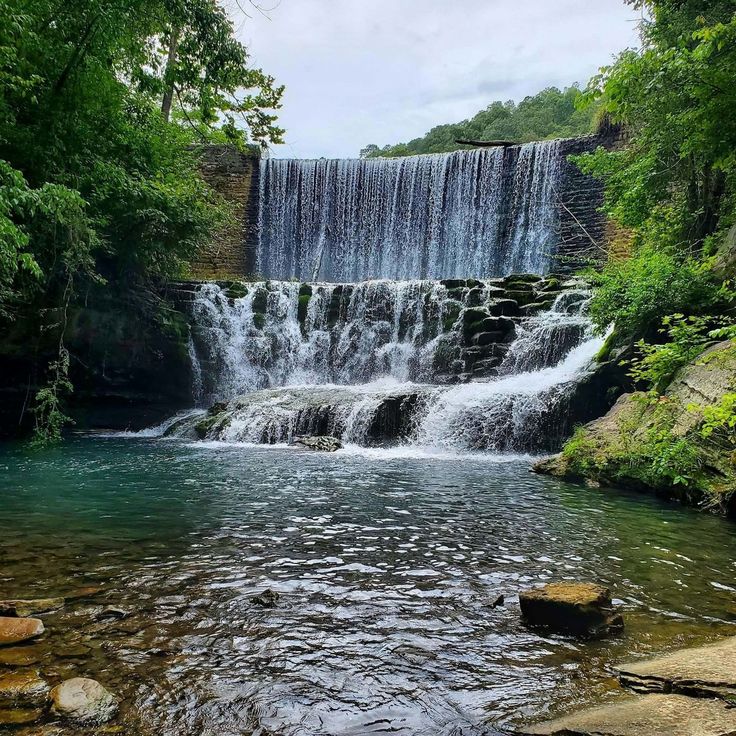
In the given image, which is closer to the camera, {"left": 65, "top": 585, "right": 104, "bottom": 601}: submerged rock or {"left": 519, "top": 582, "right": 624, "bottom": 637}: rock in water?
{"left": 519, "top": 582, "right": 624, "bottom": 637}: rock in water

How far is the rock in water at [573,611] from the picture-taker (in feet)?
11.5

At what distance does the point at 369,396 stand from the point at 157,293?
8596 millimetres

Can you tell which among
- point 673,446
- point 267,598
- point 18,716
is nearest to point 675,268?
point 673,446

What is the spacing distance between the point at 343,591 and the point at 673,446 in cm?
569

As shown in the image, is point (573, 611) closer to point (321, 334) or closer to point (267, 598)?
point (267, 598)

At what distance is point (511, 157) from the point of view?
25.0m

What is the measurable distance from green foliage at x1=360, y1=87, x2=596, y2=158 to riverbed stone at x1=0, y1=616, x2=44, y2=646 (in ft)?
143

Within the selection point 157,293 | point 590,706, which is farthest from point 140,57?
point 590,706

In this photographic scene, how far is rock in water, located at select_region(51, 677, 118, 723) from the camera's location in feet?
8.11

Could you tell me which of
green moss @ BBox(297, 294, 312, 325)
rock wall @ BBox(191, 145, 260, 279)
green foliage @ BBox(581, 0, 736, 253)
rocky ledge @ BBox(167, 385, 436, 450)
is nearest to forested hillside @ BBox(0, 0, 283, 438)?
rocky ledge @ BBox(167, 385, 436, 450)

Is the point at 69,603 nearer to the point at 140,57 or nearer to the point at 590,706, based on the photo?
the point at 590,706

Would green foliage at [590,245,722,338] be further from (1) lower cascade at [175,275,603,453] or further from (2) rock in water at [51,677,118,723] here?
(2) rock in water at [51,677,118,723]

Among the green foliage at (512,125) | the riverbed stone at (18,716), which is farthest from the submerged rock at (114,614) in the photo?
the green foliage at (512,125)

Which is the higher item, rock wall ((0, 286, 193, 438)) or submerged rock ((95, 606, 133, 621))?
rock wall ((0, 286, 193, 438))
